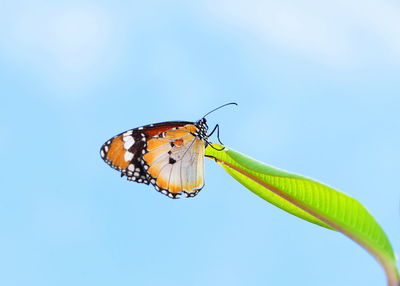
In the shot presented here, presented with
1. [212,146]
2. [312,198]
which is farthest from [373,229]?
[212,146]

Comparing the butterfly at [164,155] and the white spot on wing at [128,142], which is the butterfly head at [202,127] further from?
the white spot on wing at [128,142]

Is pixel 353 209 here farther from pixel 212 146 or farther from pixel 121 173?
pixel 121 173

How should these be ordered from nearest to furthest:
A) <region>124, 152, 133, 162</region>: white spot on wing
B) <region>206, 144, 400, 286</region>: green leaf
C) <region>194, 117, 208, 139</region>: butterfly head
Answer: <region>206, 144, 400, 286</region>: green leaf, <region>194, 117, 208, 139</region>: butterfly head, <region>124, 152, 133, 162</region>: white spot on wing

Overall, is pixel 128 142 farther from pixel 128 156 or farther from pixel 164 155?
pixel 164 155

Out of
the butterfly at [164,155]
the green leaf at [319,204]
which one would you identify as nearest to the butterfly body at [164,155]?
the butterfly at [164,155]

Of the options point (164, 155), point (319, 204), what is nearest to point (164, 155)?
point (164, 155)

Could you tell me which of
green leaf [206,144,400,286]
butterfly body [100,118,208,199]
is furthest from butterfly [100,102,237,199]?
green leaf [206,144,400,286]

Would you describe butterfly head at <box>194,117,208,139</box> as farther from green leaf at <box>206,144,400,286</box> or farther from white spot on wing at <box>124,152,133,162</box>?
green leaf at <box>206,144,400,286</box>
